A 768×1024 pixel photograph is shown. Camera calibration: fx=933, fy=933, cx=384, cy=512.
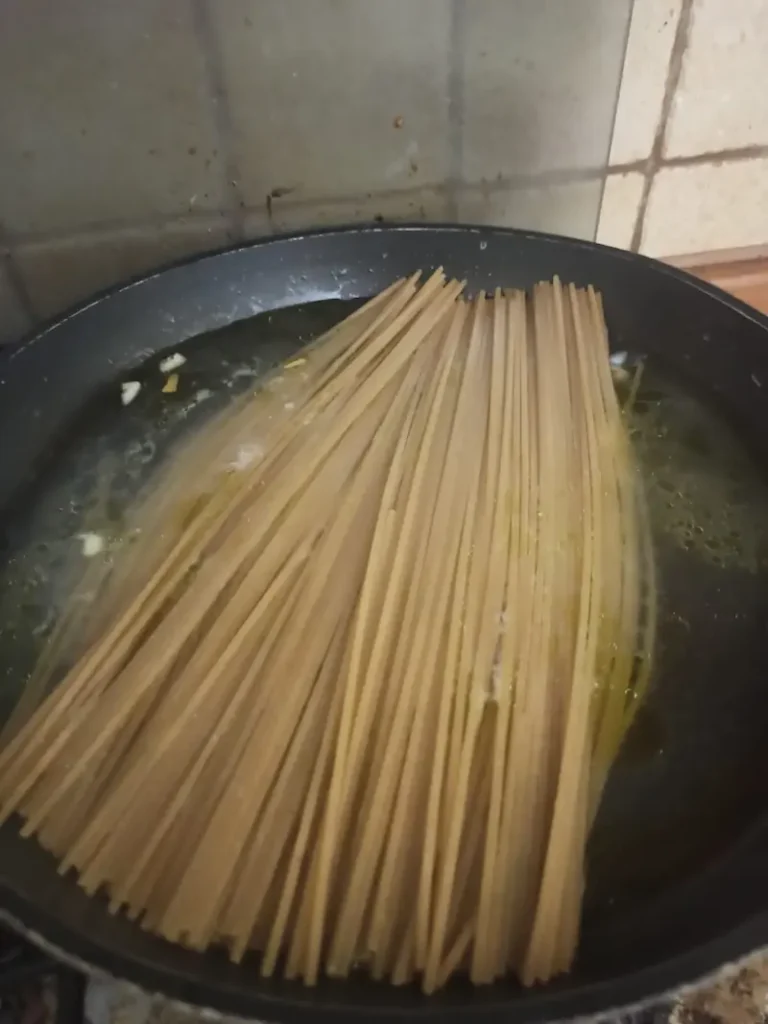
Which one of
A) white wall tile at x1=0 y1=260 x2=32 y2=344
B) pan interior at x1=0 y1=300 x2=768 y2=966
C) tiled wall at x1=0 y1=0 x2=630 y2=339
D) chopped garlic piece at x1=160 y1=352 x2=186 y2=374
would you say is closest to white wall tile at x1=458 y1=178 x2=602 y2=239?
tiled wall at x1=0 y1=0 x2=630 y2=339

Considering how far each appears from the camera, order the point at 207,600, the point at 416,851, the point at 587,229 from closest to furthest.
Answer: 1. the point at 416,851
2. the point at 207,600
3. the point at 587,229

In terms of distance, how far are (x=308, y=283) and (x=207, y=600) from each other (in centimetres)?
38

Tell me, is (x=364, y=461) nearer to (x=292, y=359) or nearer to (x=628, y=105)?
(x=292, y=359)

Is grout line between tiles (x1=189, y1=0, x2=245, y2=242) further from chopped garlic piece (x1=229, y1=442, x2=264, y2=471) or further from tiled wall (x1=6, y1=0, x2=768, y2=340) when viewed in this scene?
chopped garlic piece (x1=229, y1=442, x2=264, y2=471)

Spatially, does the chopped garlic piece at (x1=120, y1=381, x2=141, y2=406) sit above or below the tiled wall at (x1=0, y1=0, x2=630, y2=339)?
below

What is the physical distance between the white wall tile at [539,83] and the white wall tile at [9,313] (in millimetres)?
473

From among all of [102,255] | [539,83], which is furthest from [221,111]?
[539,83]

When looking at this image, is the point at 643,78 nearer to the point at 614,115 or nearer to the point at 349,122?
the point at 614,115

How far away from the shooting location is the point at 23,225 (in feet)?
2.96

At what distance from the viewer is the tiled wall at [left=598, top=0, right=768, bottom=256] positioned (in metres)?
0.87

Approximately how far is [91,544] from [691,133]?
2.32 feet

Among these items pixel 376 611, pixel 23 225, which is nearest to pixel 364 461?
pixel 376 611

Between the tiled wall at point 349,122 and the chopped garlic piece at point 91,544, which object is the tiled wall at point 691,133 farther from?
the chopped garlic piece at point 91,544

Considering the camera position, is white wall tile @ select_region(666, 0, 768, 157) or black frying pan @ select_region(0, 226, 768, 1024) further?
white wall tile @ select_region(666, 0, 768, 157)
